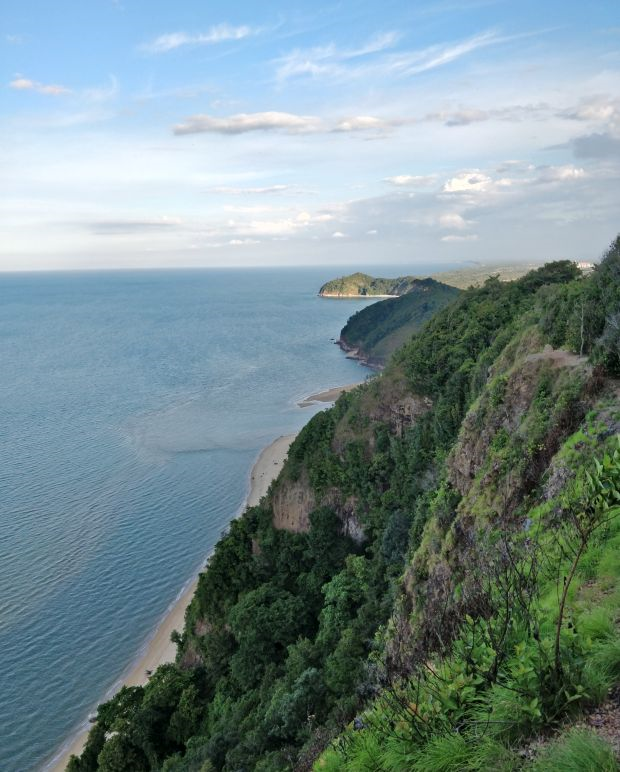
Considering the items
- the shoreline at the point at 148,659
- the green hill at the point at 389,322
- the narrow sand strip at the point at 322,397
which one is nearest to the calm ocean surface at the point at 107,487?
the shoreline at the point at 148,659

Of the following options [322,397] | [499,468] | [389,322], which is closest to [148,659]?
[499,468]

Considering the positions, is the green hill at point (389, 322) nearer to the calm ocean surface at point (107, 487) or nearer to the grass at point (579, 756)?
the calm ocean surface at point (107, 487)

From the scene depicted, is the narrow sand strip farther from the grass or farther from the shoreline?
the grass

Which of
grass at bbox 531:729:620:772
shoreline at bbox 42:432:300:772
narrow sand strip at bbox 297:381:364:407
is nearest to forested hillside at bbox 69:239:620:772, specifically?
grass at bbox 531:729:620:772

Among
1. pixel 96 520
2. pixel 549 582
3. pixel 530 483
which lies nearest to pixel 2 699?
pixel 96 520

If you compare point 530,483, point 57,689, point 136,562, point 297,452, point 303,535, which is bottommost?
point 57,689

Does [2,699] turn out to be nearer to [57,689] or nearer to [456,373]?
[57,689]

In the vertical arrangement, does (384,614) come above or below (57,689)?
above

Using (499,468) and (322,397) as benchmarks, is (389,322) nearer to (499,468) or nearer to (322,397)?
(322,397)
